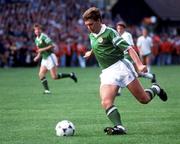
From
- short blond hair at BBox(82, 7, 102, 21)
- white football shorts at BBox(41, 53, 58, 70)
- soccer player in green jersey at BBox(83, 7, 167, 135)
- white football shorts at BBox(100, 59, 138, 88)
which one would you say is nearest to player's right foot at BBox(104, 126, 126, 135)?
soccer player in green jersey at BBox(83, 7, 167, 135)

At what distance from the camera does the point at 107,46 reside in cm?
1192

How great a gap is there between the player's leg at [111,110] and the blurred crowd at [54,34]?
3001 centimetres

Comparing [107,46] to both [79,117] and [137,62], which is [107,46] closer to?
Result: [137,62]

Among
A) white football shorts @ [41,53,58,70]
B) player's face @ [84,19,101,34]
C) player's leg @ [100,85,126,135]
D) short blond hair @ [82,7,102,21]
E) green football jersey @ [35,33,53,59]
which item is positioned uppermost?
green football jersey @ [35,33,53,59]

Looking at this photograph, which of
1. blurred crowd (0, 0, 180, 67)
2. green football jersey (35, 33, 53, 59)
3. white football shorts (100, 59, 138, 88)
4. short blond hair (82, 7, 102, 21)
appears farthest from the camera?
blurred crowd (0, 0, 180, 67)

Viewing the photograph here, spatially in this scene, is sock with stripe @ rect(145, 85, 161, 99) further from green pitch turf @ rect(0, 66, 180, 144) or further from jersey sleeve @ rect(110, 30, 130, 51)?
jersey sleeve @ rect(110, 30, 130, 51)

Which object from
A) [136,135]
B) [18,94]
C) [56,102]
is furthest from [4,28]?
[136,135]

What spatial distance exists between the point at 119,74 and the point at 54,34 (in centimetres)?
3207

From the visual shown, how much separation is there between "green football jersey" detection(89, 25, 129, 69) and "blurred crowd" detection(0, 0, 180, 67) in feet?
97.8

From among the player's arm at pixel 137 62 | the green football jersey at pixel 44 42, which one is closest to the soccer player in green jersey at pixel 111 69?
the player's arm at pixel 137 62

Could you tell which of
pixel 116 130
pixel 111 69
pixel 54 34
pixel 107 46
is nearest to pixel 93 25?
pixel 107 46

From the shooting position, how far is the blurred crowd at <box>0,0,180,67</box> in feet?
138

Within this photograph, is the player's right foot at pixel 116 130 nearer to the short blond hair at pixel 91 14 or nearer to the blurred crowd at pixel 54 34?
the short blond hair at pixel 91 14

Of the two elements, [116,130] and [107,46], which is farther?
[107,46]
